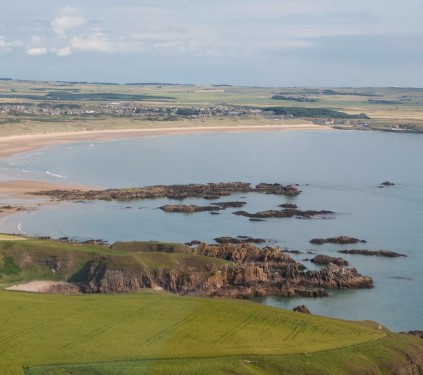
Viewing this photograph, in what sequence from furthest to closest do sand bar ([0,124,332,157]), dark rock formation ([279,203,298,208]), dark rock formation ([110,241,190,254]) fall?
sand bar ([0,124,332,157])
dark rock formation ([279,203,298,208])
dark rock formation ([110,241,190,254])

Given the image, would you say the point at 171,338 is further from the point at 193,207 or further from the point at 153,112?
the point at 153,112

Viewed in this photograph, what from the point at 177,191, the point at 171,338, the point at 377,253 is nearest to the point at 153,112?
the point at 177,191

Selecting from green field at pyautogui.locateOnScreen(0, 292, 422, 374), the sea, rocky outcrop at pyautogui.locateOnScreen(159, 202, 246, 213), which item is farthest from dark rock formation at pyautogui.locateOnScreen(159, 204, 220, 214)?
green field at pyautogui.locateOnScreen(0, 292, 422, 374)

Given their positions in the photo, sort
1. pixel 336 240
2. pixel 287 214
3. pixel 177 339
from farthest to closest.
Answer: pixel 287 214, pixel 336 240, pixel 177 339

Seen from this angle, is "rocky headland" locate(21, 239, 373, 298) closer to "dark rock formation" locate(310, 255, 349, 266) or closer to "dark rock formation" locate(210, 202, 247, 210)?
"dark rock formation" locate(310, 255, 349, 266)

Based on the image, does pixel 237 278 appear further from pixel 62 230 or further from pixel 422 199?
pixel 422 199

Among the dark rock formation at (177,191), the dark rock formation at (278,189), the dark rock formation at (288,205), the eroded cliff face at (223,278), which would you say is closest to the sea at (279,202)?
the dark rock formation at (288,205)

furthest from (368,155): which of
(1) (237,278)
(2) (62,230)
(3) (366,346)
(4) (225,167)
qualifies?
(3) (366,346)
